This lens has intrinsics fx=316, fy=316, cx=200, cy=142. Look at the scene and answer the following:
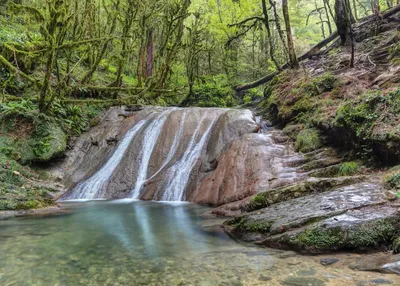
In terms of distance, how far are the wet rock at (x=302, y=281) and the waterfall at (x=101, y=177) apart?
8493 millimetres

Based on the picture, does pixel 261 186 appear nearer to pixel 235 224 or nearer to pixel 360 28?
pixel 235 224

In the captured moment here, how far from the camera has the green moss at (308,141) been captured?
882 cm

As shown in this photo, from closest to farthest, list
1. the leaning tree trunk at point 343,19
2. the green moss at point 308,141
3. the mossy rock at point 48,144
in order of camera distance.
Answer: the green moss at point 308,141 → the mossy rock at point 48,144 → the leaning tree trunk at point 343,19

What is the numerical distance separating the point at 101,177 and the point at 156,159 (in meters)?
2.06

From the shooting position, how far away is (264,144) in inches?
381

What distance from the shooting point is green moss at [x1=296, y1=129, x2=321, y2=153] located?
28.9ft

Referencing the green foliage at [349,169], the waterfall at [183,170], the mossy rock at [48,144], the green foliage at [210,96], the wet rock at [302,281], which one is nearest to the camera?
the wet rock at [302,281]

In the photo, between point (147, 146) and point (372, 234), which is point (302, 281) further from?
point (147, 146)

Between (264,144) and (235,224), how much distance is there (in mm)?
4529

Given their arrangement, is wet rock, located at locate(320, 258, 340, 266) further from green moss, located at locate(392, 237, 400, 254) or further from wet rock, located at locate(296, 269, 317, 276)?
green moss, located at locate(392, 237, 400, 254)

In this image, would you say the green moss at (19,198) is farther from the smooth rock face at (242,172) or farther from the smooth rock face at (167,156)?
the smooth rock face at (242,172)

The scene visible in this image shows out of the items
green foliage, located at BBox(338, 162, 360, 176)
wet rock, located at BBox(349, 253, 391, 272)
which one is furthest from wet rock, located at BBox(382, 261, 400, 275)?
green foliage, located at BBox(338, 162, 360, 176)

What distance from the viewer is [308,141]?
8.98 meters

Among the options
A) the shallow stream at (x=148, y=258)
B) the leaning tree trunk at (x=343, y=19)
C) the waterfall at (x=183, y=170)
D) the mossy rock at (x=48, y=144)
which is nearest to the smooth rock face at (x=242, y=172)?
the waterfall at (x=183, y=170)
